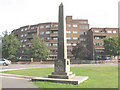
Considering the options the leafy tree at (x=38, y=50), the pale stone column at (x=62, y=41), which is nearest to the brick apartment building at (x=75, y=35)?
the leafy tree at (x=38, y=50)

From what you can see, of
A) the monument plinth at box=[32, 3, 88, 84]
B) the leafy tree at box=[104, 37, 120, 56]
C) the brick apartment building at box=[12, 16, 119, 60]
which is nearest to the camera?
the monument plinth at box=[32, 3, 88, 84]

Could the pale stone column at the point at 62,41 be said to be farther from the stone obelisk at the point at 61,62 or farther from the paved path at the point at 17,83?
the paved path at the point at 17,83

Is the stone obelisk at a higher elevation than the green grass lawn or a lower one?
higher

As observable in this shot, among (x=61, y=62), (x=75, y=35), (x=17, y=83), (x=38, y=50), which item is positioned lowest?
(x=17, y=83)

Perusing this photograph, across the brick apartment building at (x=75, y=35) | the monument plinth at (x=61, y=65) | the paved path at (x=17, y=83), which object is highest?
the brick apartment building at (x=75, y=35)

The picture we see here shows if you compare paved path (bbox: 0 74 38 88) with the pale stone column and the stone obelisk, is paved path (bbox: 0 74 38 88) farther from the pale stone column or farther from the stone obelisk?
the pale stone column

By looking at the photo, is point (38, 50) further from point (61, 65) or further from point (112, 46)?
point (61, 65)

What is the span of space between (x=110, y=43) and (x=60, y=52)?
38.8 m

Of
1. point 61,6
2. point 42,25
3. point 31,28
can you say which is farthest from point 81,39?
point 61,6

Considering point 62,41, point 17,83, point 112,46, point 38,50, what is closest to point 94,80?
point 62,41

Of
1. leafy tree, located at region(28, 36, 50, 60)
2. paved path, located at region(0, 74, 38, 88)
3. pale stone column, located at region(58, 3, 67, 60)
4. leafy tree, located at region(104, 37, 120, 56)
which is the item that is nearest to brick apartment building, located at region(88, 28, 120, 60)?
leafy tree, located at region(104, 37, 120, 56)

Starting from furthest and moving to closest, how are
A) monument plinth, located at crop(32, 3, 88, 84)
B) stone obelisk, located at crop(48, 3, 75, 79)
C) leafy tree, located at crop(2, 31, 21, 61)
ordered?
leafy tree, located at crop(2, 31, 21, 61)
stone obelisk, located at crop(48, 3, 75, 79)
monument plinth, located at crop(32, 3, 88, 84)

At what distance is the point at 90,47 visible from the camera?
5609 centimetres

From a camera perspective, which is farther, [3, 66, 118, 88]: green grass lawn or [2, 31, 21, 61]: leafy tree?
[2, 31, 21, 61]: leafy tree
